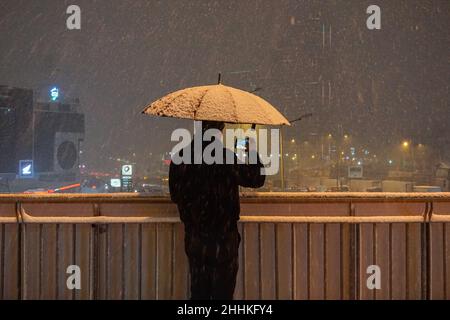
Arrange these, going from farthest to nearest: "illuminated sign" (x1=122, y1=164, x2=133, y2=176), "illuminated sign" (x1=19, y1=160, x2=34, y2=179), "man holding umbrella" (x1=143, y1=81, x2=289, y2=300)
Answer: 1. "illuminated sign" (x1=19, y1=160, x2=34, y2=179)
2. "illuminated sign" (x1=122, y1=164, x2=133, y2=176)
3. "man holding umbrella" (x1=143, y1=81, x2=289, y2=300)

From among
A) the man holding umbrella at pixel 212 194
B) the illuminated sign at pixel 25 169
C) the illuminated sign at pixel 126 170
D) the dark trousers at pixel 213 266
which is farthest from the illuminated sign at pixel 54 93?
the dark trousers at pixel 213 266

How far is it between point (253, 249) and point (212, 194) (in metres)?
1.22

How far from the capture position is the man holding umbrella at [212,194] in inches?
156

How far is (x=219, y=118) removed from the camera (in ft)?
13.0

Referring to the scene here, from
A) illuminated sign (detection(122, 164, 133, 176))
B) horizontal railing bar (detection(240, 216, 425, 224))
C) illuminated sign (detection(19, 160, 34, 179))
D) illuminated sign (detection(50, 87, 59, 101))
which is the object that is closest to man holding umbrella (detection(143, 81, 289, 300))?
horizontal railing bar (detection(240, 216, 425, 224))

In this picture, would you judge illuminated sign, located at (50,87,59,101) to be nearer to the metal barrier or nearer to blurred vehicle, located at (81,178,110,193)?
blurred vehicle, located at (81,178,110,193)

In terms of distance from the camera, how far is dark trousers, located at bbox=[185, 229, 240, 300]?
4035 millimetres

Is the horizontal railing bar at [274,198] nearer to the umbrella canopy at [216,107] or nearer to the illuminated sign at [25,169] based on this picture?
the umbrella canopy at [216,107]

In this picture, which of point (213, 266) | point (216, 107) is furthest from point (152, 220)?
point (216, 107)

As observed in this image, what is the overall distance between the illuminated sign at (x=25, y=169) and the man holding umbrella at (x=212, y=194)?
8291 cm

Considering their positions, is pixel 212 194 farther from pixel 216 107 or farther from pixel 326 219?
pixel 326 219

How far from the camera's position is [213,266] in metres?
4.06

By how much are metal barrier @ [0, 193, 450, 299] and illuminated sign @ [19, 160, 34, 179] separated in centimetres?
8151

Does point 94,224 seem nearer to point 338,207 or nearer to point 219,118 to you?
point 219,118
